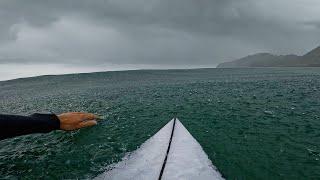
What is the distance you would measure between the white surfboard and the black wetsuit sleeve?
822cm

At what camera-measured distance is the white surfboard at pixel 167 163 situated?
18.6 metres

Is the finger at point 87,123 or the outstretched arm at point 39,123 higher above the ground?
the outstretched arm at point 39,123

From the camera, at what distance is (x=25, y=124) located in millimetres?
25234

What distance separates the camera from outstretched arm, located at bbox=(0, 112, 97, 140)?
2412cm

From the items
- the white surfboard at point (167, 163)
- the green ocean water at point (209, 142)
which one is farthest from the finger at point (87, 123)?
the white surfboard at point (167, 163)

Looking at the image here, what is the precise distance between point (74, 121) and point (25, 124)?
5.33m

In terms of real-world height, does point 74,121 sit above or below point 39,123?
below

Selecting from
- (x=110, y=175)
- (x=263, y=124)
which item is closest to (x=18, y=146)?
(x=110, y=175)

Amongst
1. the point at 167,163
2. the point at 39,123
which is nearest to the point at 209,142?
the point at 167,163

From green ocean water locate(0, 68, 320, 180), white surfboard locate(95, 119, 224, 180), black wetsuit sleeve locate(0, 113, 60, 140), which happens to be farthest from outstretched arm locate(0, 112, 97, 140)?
white surfboard locate(95, 119, 224, 180)

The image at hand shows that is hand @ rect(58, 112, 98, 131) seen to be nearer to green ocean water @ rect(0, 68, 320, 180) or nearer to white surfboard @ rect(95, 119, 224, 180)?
green ocean water @ rect(0, 68, 320, 180)

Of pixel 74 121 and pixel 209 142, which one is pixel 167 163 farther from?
pixel 74 121

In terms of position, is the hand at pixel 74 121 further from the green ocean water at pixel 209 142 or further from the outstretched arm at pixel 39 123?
the green ocean water at pixel 209 142

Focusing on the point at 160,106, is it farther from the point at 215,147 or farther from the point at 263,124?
the point at 215,147
